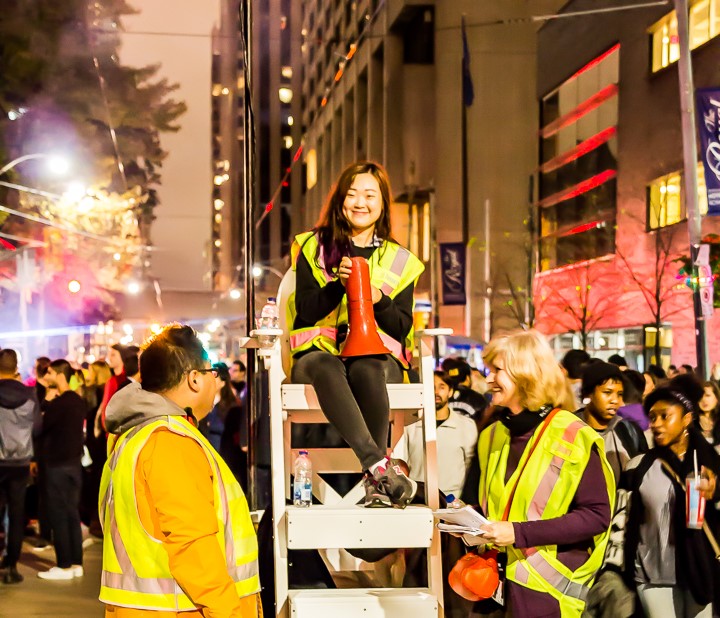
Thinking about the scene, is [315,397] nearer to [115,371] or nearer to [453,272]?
[115,371]

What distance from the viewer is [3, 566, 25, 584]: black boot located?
10.2 m

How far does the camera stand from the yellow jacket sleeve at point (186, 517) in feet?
10.7

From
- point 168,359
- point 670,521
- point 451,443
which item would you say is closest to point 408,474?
point 670,521

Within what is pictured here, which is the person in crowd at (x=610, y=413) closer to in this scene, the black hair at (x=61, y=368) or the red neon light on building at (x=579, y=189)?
the black hair at (x=61, y=368)

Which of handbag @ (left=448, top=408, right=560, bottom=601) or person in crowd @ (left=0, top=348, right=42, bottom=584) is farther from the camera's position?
person in crowd @ (left=0, top=348, right=42, bottom=584)

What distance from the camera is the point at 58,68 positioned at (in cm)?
2102

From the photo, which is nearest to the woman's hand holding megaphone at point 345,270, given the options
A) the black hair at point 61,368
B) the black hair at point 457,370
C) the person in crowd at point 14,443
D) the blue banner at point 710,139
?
the person in crowd at point 14,443

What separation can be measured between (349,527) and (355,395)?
590 mm

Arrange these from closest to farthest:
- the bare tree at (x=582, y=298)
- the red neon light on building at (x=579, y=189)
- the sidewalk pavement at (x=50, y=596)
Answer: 1. the sidewalk pavement at (x=50, y=596)
2. the bare tree at (x=582, y=298)
3. the red neon light on building at (x=579, y=189)

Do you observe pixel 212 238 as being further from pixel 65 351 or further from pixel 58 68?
pixel 58 68

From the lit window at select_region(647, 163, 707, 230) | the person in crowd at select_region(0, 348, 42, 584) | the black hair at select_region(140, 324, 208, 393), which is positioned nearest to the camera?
the black hair at select_region(140, 324, 208, 393)

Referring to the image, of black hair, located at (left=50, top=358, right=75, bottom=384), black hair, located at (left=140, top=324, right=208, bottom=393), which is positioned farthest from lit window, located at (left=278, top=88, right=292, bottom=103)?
black hair, located at (left=140, top=324, right=208, bottom=393)

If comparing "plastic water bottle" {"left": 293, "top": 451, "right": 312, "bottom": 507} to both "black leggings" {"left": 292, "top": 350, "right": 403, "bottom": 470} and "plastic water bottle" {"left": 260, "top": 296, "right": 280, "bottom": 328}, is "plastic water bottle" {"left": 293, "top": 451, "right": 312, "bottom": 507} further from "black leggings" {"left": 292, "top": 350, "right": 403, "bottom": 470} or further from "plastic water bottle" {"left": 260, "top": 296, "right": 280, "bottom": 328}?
"plastic water bottle" {"left": 260, "top": 296, "right": 280, "bottom": 328}

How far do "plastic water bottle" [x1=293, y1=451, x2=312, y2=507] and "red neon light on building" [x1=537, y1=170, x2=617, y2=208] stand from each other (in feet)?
123
